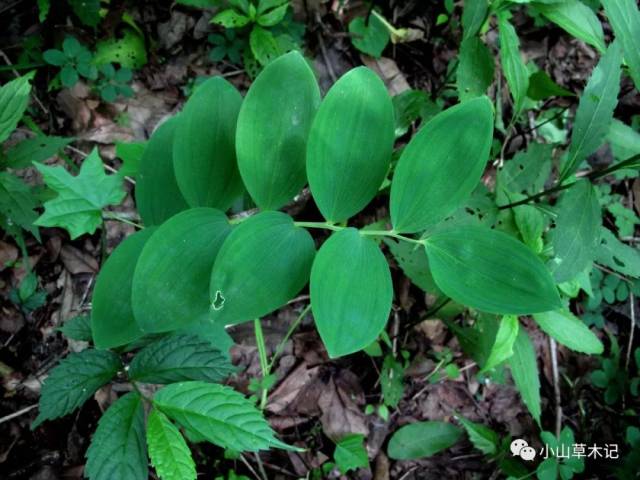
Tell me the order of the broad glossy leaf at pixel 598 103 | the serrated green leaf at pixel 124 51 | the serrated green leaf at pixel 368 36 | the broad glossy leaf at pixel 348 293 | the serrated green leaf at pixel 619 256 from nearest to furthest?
the broad glossy leaf at pixel 348 293 < the broad glossy leaf at pixel 598 103 < the serrated green leaf at pixel 619 256 < the serrated green leaf at pixel 124 51 < the serrated green leaf at pixel 368 36

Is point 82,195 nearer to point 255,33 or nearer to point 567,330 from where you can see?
point 255,33

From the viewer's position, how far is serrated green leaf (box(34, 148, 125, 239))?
4.06 feet

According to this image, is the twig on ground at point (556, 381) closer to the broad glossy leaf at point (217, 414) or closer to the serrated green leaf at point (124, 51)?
the broad glossy leaf at point (217, 414)

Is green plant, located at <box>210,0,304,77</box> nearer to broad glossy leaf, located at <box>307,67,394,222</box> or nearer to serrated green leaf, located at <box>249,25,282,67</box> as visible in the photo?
serrated green leaf, located at <box>249,25,282,67</box>

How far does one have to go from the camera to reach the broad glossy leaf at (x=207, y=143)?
1.13 meters

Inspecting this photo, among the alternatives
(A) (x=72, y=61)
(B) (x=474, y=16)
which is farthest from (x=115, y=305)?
(A) (x=72, y=61)

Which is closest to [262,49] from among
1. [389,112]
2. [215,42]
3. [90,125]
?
[215,42]

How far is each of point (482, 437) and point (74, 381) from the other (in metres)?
1.65

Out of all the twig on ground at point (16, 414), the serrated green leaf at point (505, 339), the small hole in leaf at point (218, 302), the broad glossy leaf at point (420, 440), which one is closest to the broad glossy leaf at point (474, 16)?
the serrated green leaf at point (505, 339)

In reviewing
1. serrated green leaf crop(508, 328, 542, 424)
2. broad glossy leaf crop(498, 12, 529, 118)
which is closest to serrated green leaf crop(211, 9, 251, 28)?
broad glossy leaf crop(498, 12, 529, 118)

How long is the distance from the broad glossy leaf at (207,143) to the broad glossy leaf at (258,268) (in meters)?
0.19

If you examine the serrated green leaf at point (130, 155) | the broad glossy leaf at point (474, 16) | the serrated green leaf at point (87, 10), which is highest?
the serrated green leaf at point (87, 10)

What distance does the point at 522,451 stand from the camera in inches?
83.7

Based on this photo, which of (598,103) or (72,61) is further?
(72,61)
